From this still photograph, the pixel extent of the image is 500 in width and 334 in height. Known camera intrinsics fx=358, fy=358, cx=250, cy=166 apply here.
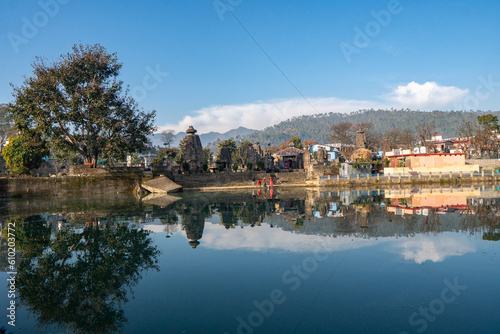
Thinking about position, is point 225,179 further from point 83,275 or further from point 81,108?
point 83,275

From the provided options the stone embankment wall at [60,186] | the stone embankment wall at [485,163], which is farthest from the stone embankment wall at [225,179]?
the stone embankment wall at [485,163]

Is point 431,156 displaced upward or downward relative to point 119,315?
upward

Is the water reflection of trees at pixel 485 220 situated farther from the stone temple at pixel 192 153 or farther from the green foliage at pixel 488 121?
the green foliage at pixel 488 121

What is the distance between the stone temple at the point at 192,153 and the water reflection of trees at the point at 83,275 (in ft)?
103

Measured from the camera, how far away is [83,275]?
936cm

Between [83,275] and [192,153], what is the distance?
3768cm

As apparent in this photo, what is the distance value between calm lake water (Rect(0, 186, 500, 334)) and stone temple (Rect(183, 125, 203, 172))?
29.7 metres

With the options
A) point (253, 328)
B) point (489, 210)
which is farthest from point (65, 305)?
point (489, 210)

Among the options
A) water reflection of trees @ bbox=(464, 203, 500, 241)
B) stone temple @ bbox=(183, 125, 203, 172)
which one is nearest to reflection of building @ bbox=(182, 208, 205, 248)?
water reflection of trees @ bbox=(464, 203, 500, 241)

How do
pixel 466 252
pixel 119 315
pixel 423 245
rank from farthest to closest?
pixel 423 245 < pixel 466 252 < pixel 119 315

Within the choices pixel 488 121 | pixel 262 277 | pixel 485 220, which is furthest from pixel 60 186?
pixel 488 121

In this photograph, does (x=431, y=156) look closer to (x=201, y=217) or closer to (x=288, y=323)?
(x=201, y=217)

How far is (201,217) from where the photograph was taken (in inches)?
747

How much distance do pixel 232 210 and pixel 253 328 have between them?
15.6m
